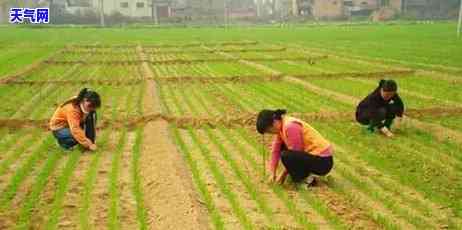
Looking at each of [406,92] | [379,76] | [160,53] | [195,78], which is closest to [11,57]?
[160,53]

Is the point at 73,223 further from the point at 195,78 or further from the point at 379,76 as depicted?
the point at 379,76

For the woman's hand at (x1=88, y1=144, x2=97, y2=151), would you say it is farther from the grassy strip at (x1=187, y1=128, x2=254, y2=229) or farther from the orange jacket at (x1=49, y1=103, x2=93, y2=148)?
the grassy strip at (x1=187, y1=128, x2=254, y2=229)

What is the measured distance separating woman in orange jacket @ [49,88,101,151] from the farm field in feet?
0.73

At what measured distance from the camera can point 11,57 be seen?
2831cm

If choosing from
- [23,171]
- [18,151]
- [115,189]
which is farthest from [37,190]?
[18,151]

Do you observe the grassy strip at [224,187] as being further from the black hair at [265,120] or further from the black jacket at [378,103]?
the black jacket at [378,103]

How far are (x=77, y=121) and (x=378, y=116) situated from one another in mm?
4574

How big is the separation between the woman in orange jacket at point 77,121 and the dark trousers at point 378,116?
4154 millimetres

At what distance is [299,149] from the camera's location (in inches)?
269

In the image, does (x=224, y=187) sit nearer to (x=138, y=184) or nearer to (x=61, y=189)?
(x=138, y=184)

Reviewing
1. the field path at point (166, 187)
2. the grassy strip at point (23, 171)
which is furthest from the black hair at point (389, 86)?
the grassy strip at point (23, 171)

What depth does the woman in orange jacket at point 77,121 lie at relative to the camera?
8.46 metres

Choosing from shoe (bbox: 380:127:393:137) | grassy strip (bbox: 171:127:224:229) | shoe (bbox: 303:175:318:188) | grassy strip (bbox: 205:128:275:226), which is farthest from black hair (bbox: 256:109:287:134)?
shoe (bbox: 380:127:393:137)

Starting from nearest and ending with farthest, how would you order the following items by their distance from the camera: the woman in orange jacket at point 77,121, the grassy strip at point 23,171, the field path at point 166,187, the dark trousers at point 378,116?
the field path at point 166,187, the grassy strip at point 23,171, the woman in orange jacket at point 77,121, the dark trousers at point 378,116
